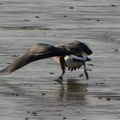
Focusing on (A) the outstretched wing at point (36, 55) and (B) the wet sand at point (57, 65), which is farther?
(A) the outstretched wing at point (36, 55)

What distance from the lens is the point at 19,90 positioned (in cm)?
1300

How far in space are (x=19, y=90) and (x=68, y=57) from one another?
4.06 ft

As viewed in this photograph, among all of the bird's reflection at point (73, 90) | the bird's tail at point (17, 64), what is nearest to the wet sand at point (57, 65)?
the bird's reflection at point (73, 90)

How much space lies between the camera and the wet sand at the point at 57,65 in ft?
38.4

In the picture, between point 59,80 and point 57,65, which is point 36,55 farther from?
point 57,65

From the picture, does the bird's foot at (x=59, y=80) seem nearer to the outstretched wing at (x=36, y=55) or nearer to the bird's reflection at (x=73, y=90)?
the bird's reflection at (x=73, y=90)

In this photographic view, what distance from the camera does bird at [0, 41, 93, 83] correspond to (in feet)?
43.9

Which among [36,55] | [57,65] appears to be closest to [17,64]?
[36,55]

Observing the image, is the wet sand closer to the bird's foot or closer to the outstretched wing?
the bird's foot

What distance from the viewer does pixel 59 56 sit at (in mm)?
13758

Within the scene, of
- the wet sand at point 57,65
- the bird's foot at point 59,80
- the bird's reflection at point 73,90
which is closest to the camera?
the wet sand at point 57,65

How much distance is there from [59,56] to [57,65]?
123 cm

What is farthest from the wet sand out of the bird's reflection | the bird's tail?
the bird's tail

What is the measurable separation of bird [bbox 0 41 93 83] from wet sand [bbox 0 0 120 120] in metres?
0.20
